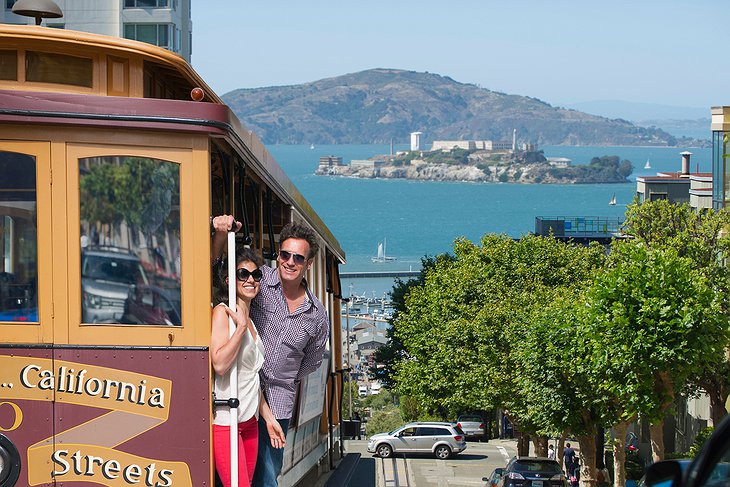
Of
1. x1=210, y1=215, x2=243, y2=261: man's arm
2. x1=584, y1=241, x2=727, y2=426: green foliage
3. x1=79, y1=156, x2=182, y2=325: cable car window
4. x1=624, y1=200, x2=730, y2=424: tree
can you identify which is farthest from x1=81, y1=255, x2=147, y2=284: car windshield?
x1=624, y1=200, x2=730, y2=424: tree

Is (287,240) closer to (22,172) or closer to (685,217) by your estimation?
(22,172)

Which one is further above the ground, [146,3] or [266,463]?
[146,3]

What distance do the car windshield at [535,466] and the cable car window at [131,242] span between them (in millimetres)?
17828

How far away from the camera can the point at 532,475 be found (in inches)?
944

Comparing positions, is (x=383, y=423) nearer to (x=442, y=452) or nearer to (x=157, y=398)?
(x=442, y=452)

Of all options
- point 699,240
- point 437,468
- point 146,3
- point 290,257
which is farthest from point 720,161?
point 290,257

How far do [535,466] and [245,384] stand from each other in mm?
17958

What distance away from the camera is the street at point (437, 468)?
29.8 metres

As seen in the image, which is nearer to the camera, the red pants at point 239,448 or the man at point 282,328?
the red pants at point 239,448

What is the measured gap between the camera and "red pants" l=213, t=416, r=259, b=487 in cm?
723

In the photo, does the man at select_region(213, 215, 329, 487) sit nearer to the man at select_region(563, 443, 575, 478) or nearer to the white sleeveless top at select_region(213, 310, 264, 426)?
the white sleeveless top at select_region(213, 310, 264, 426)

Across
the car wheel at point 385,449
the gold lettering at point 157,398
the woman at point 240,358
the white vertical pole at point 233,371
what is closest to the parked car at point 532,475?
the car wheel at point 385,449

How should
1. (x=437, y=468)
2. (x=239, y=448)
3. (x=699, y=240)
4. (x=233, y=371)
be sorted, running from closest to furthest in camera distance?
1. (x=233, y=371)
2. (x=239, y=448)
3. (x=437, y=468)
4. (x=699, y=240)

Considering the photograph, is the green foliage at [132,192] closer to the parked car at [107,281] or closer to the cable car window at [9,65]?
the parked car at [107,281]
